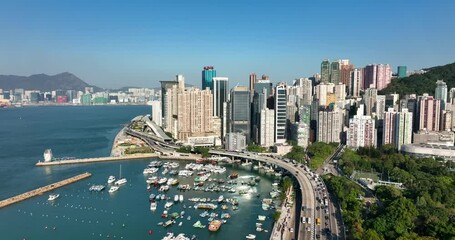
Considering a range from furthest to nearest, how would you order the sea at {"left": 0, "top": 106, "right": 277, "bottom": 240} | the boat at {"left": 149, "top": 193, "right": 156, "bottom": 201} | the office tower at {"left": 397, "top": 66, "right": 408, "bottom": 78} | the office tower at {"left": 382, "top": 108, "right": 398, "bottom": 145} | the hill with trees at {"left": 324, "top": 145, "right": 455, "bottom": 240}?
the office tower at {"left": 397, "top": 66, "right": 408, "bottom": 78}
the office tower at {"left": 382, "top": 108, "right": 398, "bottom": 145}
the boat at {"left": 149, "top": 193, "right": 156, "bottom": 201}
the sea at {"left": 0, "top": 106, "right": 277, "bottom": 240}
the hill with trees at {"left": 324, "top": 145, "right": 455, "bottom": 240}

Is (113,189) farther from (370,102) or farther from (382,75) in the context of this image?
(382,75)

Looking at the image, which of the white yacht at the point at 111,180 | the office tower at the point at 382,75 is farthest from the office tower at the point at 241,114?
the office tower at the point at 382,75

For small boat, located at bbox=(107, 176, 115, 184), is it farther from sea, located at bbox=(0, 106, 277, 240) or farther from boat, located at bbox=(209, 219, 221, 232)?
boat, located at bbox=(209, 219, 221, 232)

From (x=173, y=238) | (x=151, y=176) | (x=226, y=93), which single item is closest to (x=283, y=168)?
(x=151, y=176)

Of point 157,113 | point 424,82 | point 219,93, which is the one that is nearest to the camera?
point 219,93

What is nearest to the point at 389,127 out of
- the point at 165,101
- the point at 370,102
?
the point at 370,102

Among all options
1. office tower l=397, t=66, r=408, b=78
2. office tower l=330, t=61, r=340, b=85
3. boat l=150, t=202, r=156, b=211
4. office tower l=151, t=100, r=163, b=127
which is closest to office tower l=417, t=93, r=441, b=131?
office tower l=330, t=61, r=340, b=85
